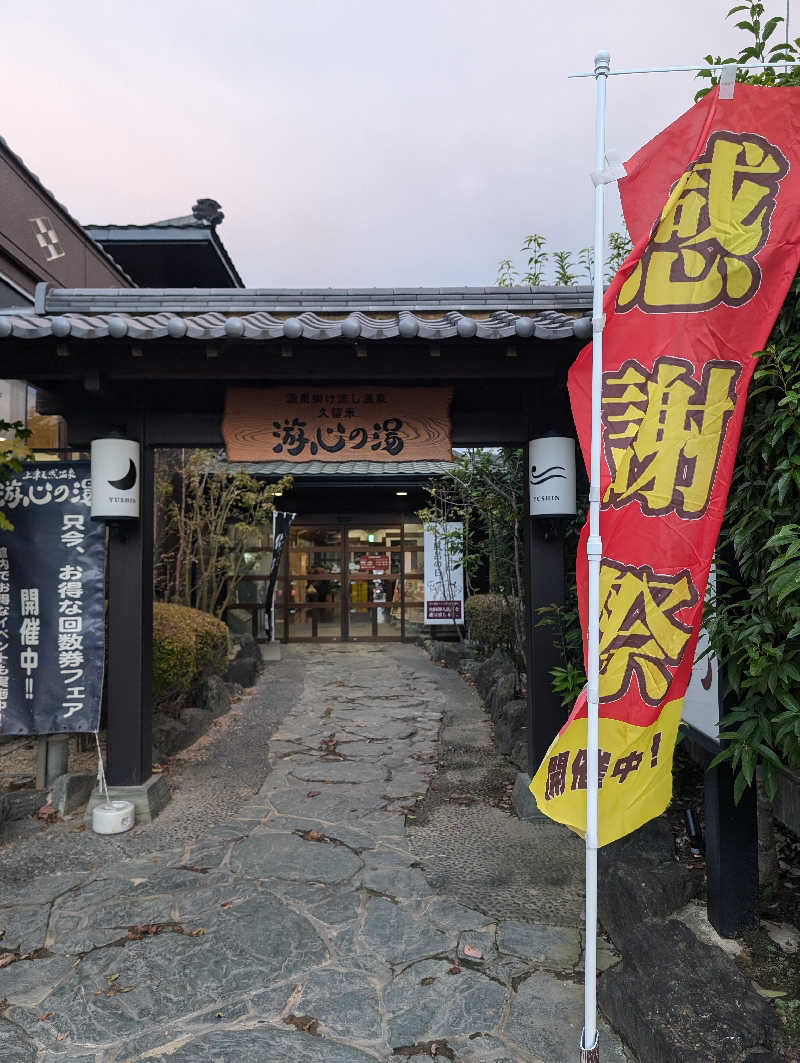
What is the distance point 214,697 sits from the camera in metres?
9.98

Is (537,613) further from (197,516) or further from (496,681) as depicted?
(197,516)

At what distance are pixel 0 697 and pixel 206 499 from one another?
7242mm

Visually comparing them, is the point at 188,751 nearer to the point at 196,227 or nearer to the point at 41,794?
the point at 41,794

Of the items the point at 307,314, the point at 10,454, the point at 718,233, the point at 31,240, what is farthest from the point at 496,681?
the point at 31,240

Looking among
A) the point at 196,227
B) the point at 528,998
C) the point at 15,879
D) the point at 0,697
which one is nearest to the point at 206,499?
the point at 196,227

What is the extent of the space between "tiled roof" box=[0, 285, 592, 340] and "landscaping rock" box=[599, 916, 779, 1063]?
12.2 feet

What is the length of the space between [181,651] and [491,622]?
6252 mm

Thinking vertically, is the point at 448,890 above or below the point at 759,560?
below

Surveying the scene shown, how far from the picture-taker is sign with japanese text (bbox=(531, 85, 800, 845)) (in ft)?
10.1

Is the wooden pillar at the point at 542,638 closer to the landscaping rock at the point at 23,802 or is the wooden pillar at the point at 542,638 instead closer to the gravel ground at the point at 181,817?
the gravel ground at the point at 181,817

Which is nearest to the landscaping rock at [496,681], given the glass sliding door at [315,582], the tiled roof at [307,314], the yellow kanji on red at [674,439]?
the tiled roof at [307,314]

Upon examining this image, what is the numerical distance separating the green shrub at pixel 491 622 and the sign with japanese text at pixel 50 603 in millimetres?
7091

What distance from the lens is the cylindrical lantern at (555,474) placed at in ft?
18.2

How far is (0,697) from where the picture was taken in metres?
5.84
